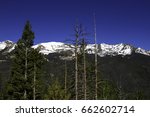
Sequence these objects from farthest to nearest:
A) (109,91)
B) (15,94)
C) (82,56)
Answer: (109,91), (15,94), (82,56)

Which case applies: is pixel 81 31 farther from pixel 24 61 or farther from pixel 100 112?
pixel 100 112

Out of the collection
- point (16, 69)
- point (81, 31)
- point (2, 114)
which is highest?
point (81, 31)

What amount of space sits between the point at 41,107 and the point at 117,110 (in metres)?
1.39

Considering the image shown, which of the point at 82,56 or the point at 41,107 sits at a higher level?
the point at 82,56

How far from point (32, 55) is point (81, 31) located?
1038 cm

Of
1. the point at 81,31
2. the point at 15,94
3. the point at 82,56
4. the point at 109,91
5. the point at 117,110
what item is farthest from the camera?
the point at 109,91

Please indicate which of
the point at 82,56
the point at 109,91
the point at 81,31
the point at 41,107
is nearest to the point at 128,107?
the point at 41,107

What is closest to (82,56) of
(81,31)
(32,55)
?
(81,31)

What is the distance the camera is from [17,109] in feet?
19.5

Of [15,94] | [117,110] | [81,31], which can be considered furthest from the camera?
[15,94]

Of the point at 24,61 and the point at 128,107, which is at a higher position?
the point at 24,61

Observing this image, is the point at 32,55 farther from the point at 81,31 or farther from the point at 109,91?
the point at 109,91

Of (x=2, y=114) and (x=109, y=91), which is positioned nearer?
(x=2, y=114)

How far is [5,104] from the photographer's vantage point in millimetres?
5941
